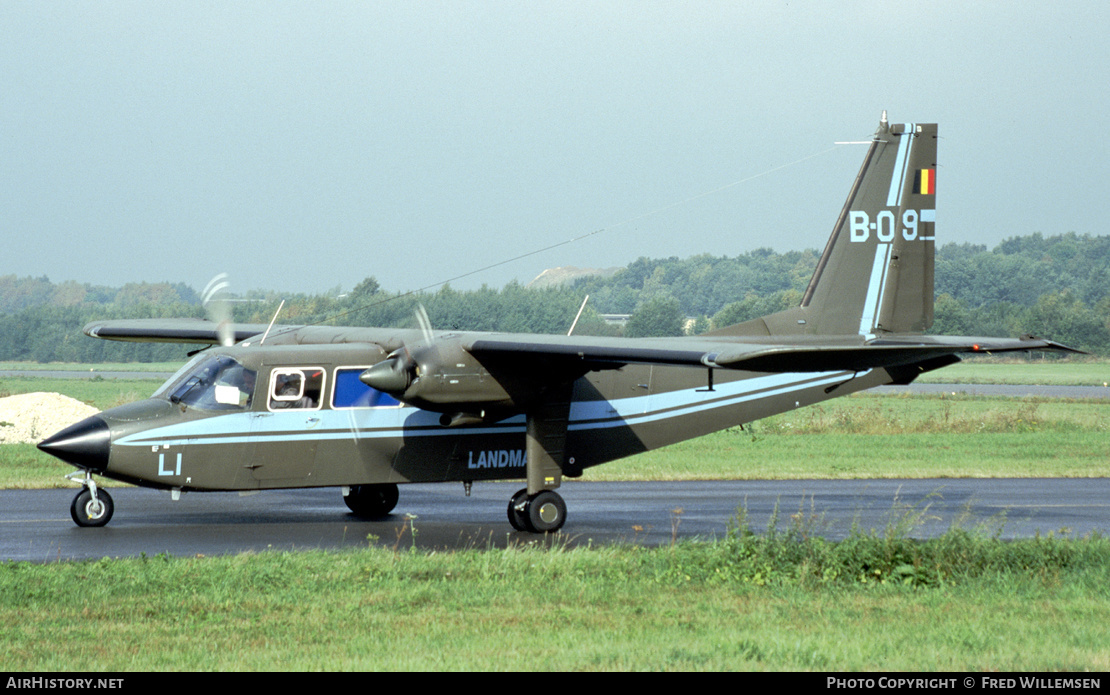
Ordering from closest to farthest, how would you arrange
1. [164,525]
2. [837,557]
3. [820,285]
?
1. [837,557]
2. [164,525]
3. [820,285]

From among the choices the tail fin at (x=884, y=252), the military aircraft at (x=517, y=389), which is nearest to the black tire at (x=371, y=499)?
the military aircraft at (x=517, y=389)

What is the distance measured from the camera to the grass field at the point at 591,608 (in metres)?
8.71

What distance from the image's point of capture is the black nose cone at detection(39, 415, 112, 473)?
1512 cm

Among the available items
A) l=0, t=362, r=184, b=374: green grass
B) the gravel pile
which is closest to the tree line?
l=0, t=362, r=184, b=374: green grass

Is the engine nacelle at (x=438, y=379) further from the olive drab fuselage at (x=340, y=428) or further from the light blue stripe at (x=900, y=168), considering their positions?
the light blue stripe at (x=900, y=168)

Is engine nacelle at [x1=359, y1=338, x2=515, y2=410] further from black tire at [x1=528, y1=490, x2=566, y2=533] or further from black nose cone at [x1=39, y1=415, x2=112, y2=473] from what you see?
black nose cone at [x1=39, y1=415, x2=112, y2=473]

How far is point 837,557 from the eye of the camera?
39.8ft

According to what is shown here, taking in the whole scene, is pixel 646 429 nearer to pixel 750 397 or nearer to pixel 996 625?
pixel 750 397

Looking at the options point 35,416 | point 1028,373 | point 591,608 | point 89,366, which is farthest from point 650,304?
point 89,366

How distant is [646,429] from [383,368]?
4.89 meters

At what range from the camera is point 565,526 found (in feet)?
56.5

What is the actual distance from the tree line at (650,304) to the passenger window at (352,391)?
3.90 feet

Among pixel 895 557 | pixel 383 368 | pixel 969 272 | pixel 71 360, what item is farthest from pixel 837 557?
pixel 969 272

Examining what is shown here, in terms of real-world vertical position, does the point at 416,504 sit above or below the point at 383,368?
below
